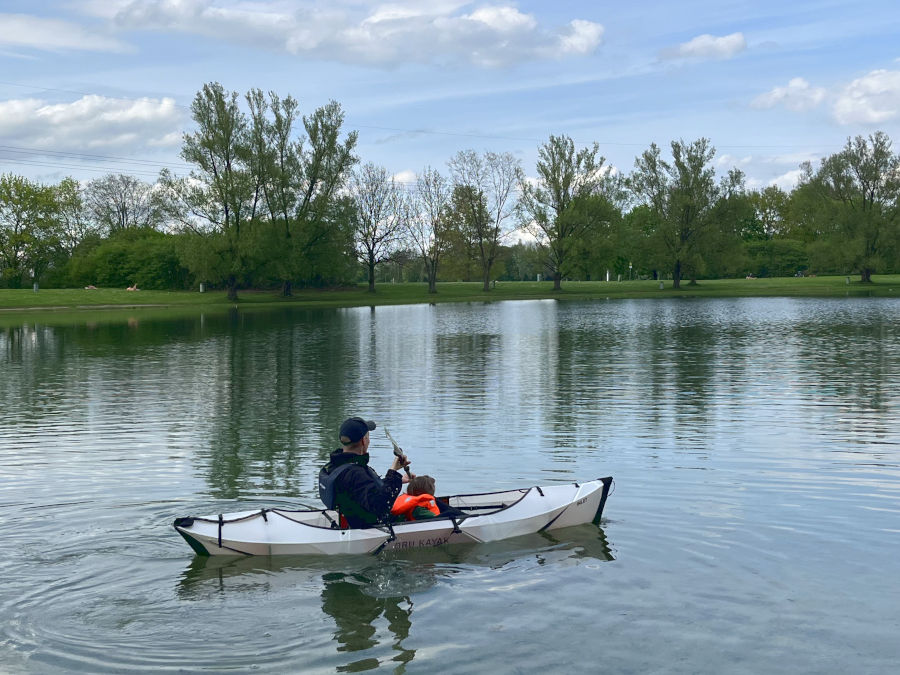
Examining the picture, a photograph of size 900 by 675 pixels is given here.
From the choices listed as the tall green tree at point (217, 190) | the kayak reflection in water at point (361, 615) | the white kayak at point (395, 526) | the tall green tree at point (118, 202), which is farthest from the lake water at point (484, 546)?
the tall green tree at point (118, 202)

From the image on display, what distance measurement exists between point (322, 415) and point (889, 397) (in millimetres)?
14427

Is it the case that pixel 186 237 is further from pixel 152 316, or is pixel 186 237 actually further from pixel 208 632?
pixel 208 632

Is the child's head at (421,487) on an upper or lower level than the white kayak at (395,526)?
upper

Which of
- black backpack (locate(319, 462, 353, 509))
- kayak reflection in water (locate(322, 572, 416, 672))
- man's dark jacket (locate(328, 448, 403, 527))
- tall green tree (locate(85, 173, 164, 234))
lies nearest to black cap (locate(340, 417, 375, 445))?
man's dark jacket (locate(328, 448, 403, 527))

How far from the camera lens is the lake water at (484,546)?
8.70m

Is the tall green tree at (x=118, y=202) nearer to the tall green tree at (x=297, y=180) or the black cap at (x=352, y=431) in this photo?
the tall green tree at (x=297, y=180)

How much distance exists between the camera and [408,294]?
10850 centimetres

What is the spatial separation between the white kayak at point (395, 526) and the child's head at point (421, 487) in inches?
14.7

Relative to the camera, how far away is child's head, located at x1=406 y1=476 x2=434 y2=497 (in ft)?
39.2

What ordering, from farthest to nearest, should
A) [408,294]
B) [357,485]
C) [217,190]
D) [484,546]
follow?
[408,294] < [217,190] < [484,546] < [357,485]

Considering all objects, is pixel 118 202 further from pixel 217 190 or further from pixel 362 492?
pixel 362 492

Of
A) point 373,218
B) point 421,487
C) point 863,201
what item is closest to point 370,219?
point 373,218

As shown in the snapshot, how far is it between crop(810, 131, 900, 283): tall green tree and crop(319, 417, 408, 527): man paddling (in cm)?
9918

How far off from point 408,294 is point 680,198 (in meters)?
34.0
